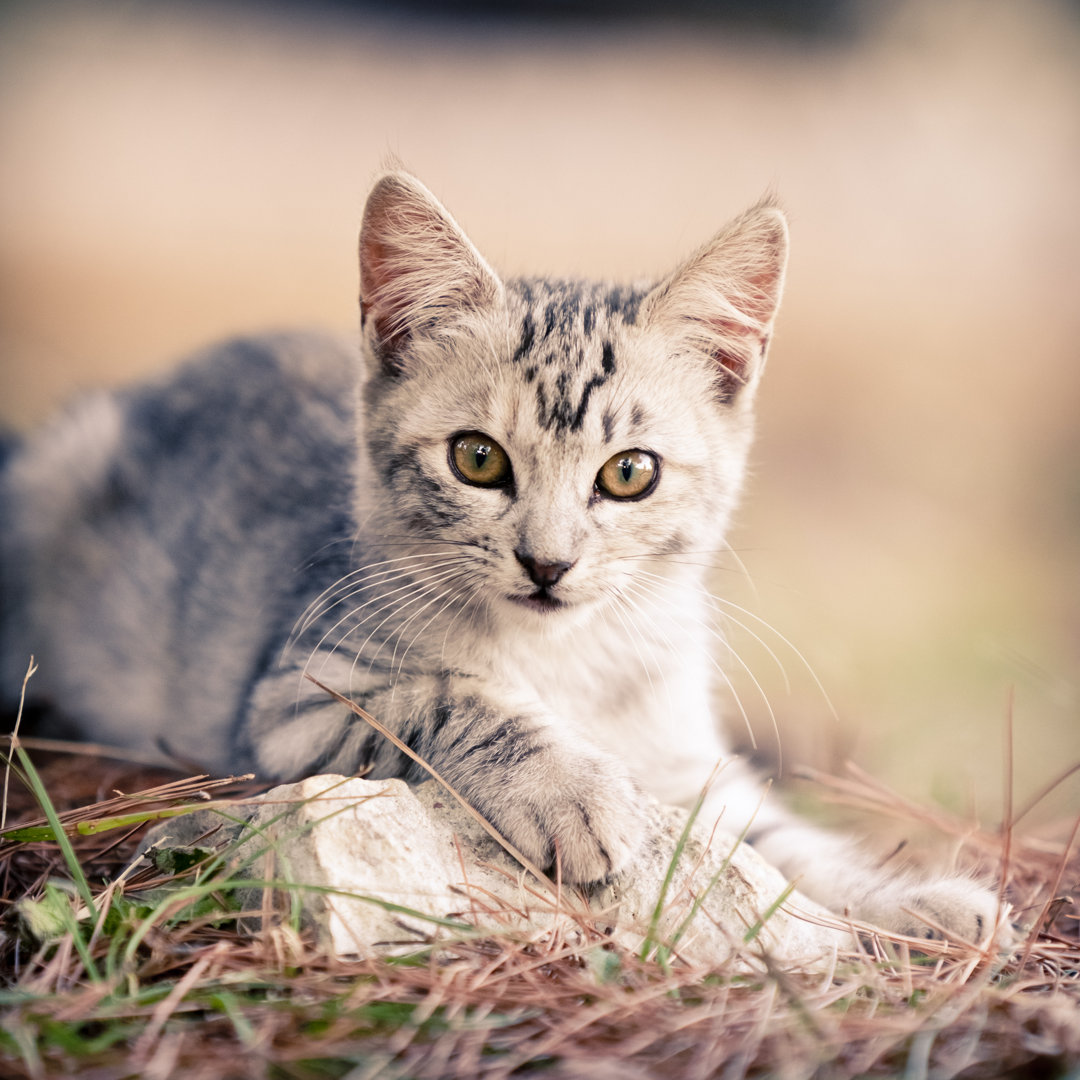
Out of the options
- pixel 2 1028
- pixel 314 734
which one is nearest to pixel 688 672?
pixel 314 734

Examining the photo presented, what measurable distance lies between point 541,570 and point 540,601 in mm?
86

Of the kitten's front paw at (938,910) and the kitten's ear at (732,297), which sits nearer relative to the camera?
the kitten's front paw at (938,910)

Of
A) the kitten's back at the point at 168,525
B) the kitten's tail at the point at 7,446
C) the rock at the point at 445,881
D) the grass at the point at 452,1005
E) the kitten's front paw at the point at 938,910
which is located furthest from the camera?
the kitten's tail at the point at 7,446

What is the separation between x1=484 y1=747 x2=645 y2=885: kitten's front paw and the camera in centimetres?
143

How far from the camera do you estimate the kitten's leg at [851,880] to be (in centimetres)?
158

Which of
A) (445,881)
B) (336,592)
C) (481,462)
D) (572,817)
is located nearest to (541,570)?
(481,462)

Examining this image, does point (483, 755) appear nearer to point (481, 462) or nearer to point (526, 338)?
point (481, 462)

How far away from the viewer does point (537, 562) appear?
161 centimetres

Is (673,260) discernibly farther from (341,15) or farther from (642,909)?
(341,15)

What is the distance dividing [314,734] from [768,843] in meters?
0.96

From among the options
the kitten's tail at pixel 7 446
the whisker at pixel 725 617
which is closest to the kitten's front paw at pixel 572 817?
the whisker at pixel 725 617

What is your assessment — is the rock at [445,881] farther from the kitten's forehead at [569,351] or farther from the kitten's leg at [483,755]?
the kitten's forehead at [569,351]

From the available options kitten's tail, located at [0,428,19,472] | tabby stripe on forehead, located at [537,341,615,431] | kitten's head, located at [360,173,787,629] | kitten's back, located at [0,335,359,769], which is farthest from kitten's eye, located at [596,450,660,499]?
kitten's tail, located at [0,428,19,472]

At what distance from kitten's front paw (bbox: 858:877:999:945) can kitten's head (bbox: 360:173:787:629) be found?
72cm
